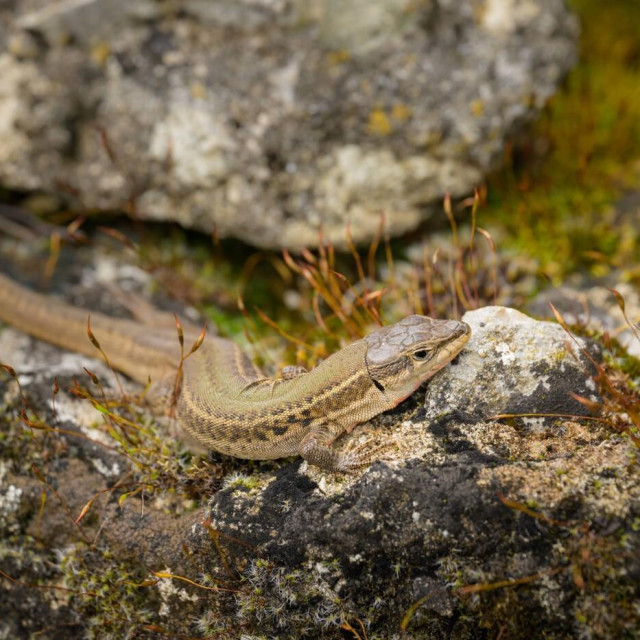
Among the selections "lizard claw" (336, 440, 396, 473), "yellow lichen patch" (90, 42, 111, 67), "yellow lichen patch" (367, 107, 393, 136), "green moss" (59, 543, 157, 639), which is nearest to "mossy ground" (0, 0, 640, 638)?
"green moss" (59, 543, 157, 639)

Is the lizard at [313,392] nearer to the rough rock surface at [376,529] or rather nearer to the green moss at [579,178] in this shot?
the rough rock surface at [376,529]

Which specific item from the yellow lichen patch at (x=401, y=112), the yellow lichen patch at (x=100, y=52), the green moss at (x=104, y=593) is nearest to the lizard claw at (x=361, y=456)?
the green moss at (x=104, y=593)

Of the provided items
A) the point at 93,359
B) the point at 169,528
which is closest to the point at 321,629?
the point at 169,528

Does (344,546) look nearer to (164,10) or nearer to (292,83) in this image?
(292,83)

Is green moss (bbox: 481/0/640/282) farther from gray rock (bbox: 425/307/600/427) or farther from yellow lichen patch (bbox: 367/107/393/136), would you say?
gray rock (bbox: 425/307/600/427)

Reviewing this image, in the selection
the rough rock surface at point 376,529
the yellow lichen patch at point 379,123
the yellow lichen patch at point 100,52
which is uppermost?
the yellow lichen patch at point 100,52

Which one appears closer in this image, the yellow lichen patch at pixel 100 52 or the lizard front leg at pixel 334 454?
the lizard front leg at pixel 334 454

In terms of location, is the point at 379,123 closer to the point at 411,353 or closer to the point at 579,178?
the point at 579,178

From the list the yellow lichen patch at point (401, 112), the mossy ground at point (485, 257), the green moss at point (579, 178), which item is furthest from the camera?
the green moss at point (579, 178)
